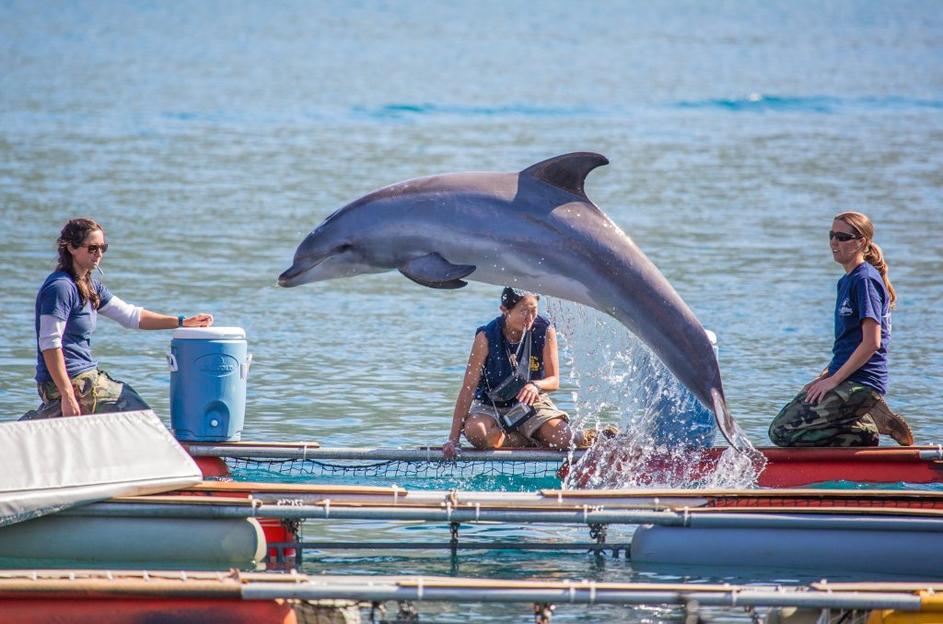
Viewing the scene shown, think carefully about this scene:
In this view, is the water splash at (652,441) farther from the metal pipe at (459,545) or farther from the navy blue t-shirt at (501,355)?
the metal pipe at (459,545)

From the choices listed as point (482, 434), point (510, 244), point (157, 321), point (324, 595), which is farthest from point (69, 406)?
point (324, 595)

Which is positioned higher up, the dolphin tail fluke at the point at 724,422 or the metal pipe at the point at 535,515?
the dolphin tail fluke at the point at 724,422

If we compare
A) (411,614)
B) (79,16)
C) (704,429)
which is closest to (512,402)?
(704,429)

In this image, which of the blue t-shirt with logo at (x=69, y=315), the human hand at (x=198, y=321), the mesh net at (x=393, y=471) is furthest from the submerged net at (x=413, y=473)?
the blue t-shirt with logo at (x=69, y=315)

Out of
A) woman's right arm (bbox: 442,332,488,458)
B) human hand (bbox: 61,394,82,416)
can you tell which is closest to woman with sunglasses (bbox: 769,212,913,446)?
woman's right arm (bbox: 442,332,488,458)

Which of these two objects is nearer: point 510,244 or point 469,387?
point 510,244

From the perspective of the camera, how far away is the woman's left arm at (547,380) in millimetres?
9391

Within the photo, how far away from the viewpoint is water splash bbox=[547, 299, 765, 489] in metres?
9.09

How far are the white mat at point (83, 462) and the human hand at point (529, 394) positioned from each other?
2.25 metres

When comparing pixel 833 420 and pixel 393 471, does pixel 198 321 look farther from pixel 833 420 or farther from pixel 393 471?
pixel 833 420

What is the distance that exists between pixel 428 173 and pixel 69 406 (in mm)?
18787

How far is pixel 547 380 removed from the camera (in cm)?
952

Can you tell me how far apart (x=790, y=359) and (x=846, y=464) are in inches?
194

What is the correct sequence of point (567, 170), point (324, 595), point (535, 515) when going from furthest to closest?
point (567, 170), point (535, 515), point (324, 595)
